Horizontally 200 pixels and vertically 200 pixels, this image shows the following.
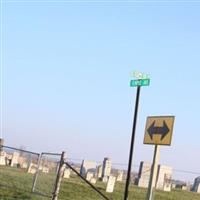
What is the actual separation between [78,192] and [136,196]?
4.04 meters

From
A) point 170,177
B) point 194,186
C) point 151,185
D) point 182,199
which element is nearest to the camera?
point 151,185

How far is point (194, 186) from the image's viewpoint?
44406mm

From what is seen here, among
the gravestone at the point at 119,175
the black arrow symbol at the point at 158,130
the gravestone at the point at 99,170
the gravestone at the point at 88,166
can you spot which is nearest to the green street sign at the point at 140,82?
the black arrow symbol at the point at 158,130

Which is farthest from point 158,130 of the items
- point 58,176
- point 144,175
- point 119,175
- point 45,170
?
point 119,175

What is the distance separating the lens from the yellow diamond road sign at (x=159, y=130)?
41.2ft

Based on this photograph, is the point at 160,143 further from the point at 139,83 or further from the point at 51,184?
the point at 51,184

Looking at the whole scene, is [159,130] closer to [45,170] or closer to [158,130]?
[158,130]

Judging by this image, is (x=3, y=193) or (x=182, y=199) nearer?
(x=3, y=193)

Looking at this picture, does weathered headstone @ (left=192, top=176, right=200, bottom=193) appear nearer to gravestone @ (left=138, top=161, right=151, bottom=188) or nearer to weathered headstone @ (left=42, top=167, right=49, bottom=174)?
gravestone @ (left=138, top=161, right=151, bottom=188)

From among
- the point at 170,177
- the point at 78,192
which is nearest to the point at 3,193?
the point at 78,192

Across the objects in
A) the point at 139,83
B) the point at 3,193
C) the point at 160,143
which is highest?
the point at 139,83

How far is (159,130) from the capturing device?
12.8 meters

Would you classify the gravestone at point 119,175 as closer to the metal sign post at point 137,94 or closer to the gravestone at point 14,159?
the gravestone at point 14,159

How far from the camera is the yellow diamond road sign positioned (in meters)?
12.6
